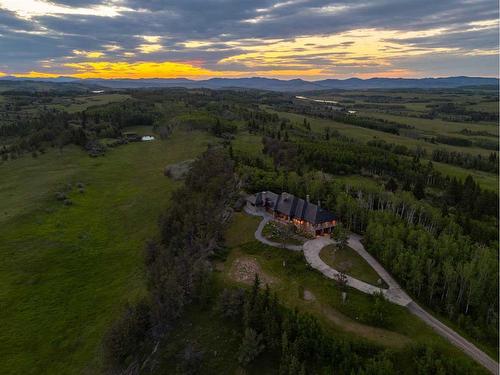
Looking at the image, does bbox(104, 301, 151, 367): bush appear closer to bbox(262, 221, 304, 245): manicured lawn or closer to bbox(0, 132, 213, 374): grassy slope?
bbox(0, 132, 213, 374): grassy slope

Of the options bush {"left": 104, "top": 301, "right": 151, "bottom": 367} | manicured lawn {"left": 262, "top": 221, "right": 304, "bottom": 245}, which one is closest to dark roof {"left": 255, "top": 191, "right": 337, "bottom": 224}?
manicured lawn {"left": 262, "top": 221, "right": 304, "bottom": 245}

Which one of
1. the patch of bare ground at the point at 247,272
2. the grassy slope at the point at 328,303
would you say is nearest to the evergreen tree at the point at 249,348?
the grassy slope at the point at 328,303

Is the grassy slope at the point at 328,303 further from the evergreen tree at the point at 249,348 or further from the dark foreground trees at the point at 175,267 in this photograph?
the evergreen tree at the point at 249,348

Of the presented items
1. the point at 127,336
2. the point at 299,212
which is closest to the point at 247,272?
the point at 299,212

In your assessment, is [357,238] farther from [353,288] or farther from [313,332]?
[313,332]

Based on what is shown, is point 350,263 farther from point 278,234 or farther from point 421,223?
point 421,223

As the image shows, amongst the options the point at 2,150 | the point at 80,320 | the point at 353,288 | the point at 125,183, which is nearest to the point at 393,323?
the point at 353,288
